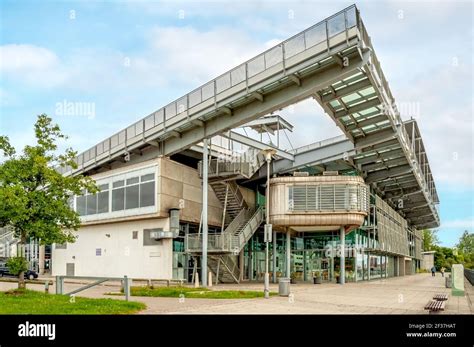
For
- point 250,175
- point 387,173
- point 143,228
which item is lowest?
point 143,228

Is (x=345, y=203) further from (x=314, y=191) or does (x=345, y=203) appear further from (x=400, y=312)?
(x=400, y=312)

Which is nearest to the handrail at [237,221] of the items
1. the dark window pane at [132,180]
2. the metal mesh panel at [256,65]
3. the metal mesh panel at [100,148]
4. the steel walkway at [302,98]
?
the steel walkway at [302,98]

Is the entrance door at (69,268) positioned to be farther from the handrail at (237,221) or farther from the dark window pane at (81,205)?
the handrail at (237,221)

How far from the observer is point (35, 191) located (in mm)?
21156

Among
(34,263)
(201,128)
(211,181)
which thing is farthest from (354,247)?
(34,263)

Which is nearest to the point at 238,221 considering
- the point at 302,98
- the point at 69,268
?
the point at 302,98

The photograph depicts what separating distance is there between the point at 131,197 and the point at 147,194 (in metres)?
1.78

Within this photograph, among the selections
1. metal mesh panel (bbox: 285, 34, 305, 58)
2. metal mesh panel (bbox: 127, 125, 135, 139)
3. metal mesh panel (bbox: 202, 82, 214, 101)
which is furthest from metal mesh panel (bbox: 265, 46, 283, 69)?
metal mesh panel (bbox: 127, 125, 135, 139)

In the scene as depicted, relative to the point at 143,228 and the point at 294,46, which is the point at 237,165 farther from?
the point at 294,46

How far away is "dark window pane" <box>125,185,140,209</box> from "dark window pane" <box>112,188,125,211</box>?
0.51 metres

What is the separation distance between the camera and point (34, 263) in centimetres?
4909

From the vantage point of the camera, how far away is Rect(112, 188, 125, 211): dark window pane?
35562 mm

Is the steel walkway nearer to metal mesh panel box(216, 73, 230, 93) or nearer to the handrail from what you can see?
metal mesh panel box(216, 73, 230, 93)

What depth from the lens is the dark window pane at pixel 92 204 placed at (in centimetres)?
3800
